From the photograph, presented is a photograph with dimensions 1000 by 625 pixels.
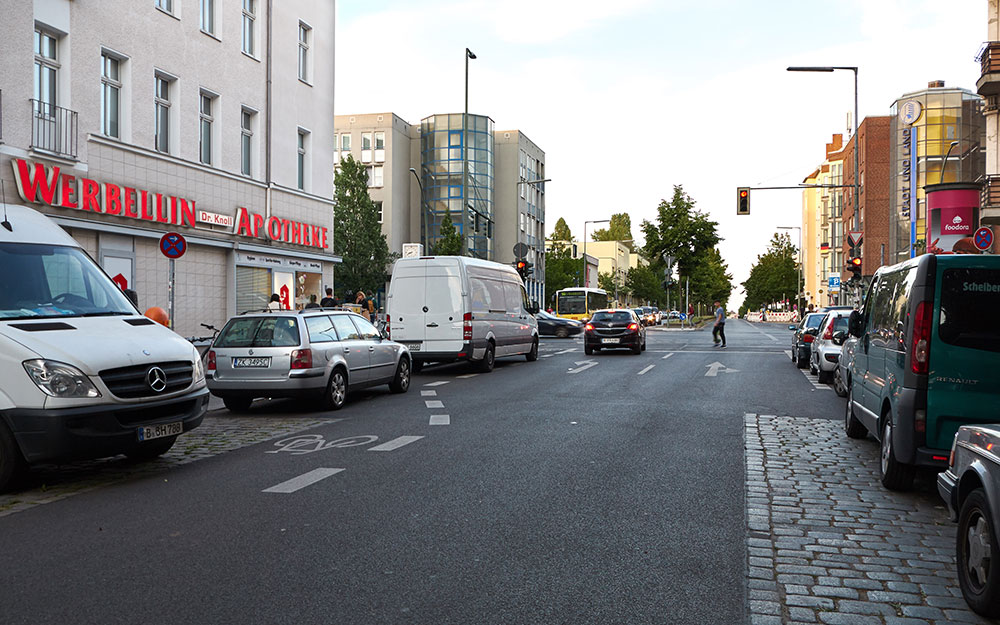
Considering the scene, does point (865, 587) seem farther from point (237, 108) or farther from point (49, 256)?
point (237, 108)

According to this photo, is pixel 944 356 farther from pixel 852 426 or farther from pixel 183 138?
pixel 183 138

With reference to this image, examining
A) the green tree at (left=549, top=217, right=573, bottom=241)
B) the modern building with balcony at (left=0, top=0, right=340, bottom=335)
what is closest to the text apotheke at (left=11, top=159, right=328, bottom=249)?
the modern building with balcony at (left=0, top=0, right=340, bottom=335)

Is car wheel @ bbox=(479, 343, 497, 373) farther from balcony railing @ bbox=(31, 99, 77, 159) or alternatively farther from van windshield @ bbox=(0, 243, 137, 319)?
van windshield @ bbox=(0, 243, 137, 319)

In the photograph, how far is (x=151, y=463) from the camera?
8188mm

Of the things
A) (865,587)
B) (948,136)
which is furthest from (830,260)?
(865,587)

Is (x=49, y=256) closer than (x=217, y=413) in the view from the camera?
Yes

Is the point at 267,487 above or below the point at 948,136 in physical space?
below

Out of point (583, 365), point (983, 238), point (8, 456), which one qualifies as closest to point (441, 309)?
point (583, 365)

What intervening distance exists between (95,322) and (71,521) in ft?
7.37

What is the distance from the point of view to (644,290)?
4178 inches

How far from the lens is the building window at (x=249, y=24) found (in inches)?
1050

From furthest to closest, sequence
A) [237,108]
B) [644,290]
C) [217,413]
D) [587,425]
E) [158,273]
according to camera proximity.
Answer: [644,290], [237,108], [158,273], [217,413], [587,425]

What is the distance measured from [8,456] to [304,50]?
1022 inches

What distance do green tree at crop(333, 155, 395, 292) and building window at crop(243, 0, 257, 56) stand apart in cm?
2758
